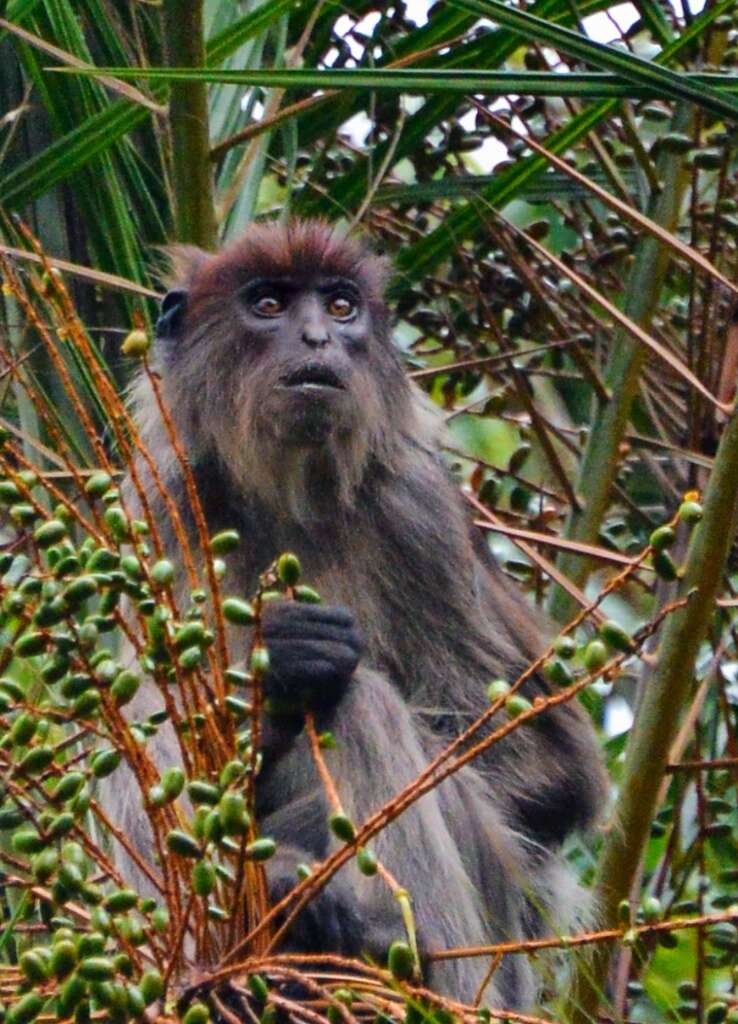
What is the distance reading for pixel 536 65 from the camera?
5.06 m

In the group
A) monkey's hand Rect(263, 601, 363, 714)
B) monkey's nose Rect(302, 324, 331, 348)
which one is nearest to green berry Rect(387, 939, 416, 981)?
monkey's hand Rect(263, 601, 363, 714)

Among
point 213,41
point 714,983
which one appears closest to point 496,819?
point 714,983

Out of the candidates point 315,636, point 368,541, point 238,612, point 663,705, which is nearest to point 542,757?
point 368,541

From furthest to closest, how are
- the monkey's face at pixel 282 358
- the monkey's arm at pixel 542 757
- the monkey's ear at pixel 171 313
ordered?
the monkey's ear at pixel 171 313 < the monkey's arm at pixel 542 757 < the monkey's face at pixel 282 358

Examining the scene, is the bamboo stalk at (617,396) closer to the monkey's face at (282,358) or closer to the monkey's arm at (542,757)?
the monkey's arm at (542,757)

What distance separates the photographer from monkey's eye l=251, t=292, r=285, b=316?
481 cm

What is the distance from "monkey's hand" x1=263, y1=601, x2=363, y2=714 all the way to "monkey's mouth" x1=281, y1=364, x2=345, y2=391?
1.79 ft

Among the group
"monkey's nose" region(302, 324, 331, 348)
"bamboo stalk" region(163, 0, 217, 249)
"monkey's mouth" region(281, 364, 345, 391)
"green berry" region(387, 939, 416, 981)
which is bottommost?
"green berry" region(387, 939, 416, 981)

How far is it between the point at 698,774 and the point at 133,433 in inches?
61.9

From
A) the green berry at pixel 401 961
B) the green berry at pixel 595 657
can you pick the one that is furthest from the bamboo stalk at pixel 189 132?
the green berry at pixel 401 961

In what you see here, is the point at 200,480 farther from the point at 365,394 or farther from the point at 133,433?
the point at 133,433

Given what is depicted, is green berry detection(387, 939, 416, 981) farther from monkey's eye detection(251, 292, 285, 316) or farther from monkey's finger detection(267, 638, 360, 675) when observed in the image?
monkey's eye detection(251, 292, 285, 316)

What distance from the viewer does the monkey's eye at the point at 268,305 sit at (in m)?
4.81

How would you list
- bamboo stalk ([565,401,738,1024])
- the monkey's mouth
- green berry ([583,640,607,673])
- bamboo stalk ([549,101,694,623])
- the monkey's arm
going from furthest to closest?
bamboo stalk ([549,101,694,623]) → the monkey's arm → the monkey's mouth → bamboo stalk ([565,401,738,1024]) → green berry ([583,640,607,673])
